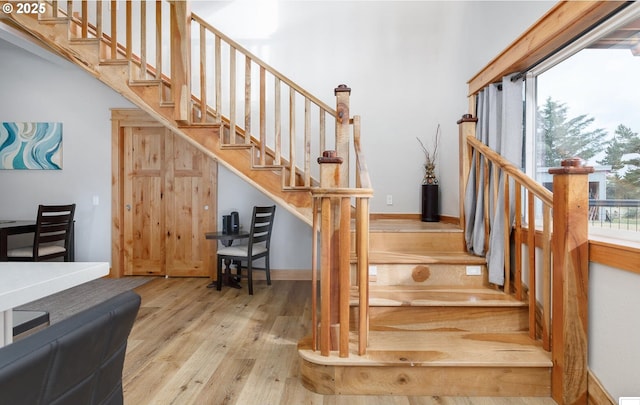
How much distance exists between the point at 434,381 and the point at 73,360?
A: 194 cm

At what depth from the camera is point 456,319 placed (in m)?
2.40

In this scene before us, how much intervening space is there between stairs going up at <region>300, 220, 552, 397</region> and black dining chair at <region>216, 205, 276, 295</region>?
58.5 inches

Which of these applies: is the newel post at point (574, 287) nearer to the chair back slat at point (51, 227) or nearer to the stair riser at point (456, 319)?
the stair riser at point (456, 319)

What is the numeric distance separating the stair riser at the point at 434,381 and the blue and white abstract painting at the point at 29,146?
4.82 meters

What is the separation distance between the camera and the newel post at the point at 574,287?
6.24 ft

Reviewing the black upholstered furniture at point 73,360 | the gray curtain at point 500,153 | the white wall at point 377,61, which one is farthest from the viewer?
the white wall at point 377,61

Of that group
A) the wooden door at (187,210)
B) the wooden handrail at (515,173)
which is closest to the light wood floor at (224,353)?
the wooden door at (187,210)

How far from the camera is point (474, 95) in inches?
134

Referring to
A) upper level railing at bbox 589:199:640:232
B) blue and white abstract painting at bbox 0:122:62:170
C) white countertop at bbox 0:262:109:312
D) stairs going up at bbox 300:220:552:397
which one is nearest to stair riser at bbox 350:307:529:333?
stairs going up at bbox 300:220:552:397

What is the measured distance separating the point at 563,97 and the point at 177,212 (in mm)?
4301

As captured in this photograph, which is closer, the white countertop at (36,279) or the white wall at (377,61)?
the white countertop at (36,279)

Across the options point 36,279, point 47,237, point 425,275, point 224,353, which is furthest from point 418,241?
point 47,237

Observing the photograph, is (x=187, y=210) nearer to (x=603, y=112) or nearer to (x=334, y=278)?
(x=334, y=278)

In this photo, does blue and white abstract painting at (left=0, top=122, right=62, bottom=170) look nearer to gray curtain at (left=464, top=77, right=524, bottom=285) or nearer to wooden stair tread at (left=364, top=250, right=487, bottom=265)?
wooden stair tread at (left=364, top=250, right=487, bottom=265)
